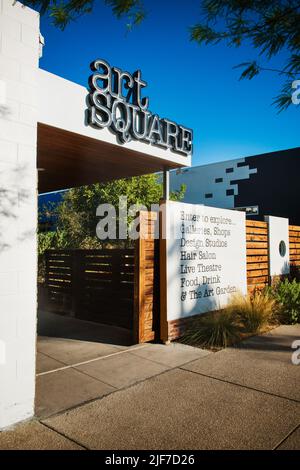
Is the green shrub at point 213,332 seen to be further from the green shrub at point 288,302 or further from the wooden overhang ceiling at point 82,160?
the wooden overhang ceiling at point 82,160

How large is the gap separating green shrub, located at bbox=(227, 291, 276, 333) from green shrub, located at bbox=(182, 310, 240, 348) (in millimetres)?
355

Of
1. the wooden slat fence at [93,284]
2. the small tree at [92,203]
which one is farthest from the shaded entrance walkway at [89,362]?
the small tree at [92,203]

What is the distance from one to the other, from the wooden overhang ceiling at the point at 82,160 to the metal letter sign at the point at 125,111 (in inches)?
12.5

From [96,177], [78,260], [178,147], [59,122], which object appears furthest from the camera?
[96,177]

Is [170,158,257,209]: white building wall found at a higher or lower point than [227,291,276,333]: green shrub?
higher

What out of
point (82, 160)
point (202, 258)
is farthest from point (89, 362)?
point (82, 160)

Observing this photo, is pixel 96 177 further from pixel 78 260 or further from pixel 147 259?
pixel 147 259

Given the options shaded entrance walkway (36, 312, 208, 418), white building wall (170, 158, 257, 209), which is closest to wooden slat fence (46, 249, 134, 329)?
shaded entrance walkway (36, 312, 208, 418)

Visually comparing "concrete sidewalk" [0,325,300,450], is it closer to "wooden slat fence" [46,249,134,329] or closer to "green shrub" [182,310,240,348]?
"green shrub" [182,310,240,348]

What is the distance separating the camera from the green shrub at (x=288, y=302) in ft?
26.2

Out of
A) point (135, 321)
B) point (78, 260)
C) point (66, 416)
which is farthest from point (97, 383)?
point (78, 260)

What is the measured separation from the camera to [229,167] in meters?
25.4

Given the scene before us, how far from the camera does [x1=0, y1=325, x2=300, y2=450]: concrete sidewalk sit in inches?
122
